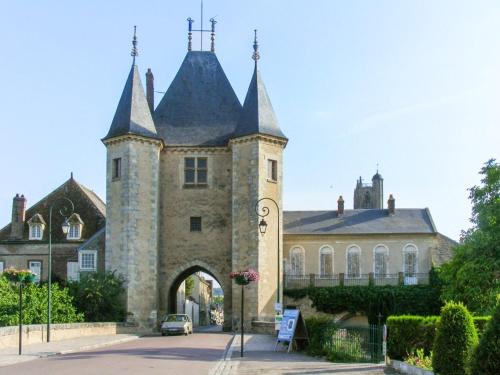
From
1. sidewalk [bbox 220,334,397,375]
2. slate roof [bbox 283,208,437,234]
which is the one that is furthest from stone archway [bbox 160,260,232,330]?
sidewalk [bbox 220,334,397,375]

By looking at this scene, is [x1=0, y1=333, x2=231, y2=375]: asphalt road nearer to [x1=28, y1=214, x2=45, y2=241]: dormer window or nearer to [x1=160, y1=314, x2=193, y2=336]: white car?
[x1=160, y1=314, x2=193, y2=336]: white car

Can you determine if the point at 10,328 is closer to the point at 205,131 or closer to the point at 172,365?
the point at 172,365

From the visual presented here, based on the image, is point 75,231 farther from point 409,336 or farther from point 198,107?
point 409,336

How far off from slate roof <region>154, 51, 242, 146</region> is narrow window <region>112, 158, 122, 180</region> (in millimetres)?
3290

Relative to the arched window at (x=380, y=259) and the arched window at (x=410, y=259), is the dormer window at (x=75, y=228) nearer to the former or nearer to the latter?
the arched window at (x=380, y=259)

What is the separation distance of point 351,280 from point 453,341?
1247 inches

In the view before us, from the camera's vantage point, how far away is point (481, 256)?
3291cm

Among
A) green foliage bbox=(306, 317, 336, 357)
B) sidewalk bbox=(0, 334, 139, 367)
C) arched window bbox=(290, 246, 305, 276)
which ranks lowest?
sidewalk bbox=(0, 334, 139, 367)

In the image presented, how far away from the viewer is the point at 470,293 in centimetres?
3266

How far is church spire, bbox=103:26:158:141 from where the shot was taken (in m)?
39.6

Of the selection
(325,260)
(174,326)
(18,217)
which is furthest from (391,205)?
(18,217)

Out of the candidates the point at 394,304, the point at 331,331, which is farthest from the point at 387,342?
the point at 394,304

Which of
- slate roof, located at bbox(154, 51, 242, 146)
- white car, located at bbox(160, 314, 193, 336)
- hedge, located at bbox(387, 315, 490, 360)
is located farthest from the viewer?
slate roof, located at bbox(154, 51, 242, 146)

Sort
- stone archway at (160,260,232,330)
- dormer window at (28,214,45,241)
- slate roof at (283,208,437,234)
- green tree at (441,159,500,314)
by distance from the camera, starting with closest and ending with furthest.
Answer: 1. green tree at (441,159,500,314)
2. stone archway at (160,260,232,330)
3. slate roof at (283,208,437,234)
4. dormer window at (28,214,45,241)
